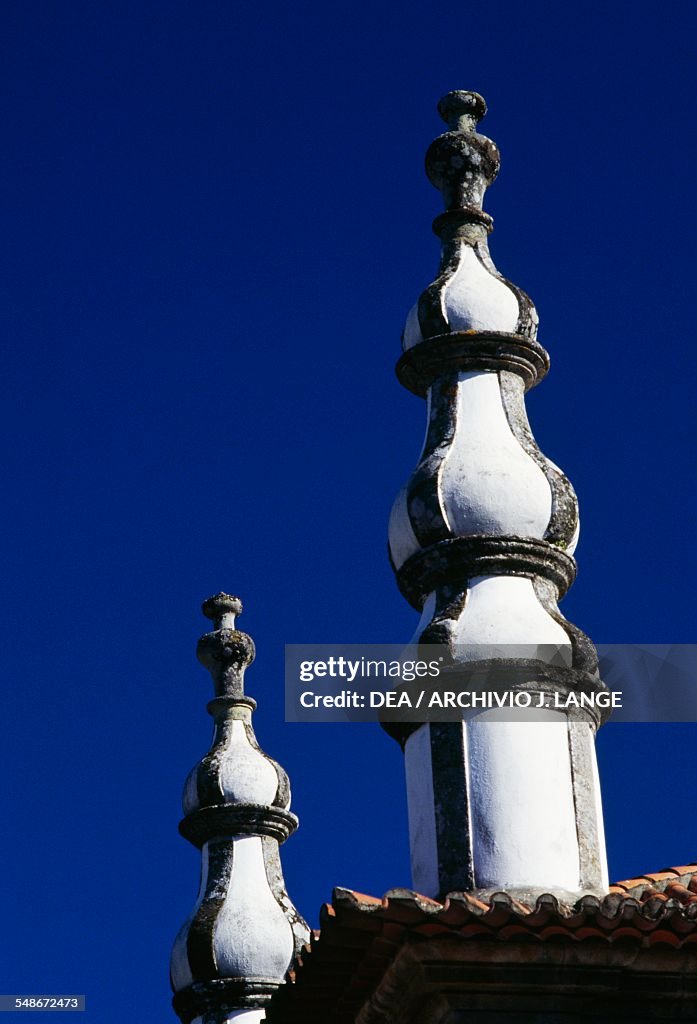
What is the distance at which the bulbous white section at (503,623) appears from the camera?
26.9 ft

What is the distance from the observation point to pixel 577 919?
6.82 meters

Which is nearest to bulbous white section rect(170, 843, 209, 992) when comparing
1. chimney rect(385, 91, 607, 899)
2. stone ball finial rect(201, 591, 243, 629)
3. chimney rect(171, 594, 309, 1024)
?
chimney rect(171, 594, 309, 1024)

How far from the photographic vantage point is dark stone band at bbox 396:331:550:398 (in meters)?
9.09

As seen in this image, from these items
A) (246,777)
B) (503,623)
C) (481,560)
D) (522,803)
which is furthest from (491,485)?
(246,777)

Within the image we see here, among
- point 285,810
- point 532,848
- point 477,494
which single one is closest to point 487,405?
point 477,494

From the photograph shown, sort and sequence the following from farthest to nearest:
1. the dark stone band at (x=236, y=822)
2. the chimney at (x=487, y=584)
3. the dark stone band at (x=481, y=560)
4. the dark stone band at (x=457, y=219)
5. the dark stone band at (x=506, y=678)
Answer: the dark stone band at (x=236, y=822), the dark stone band at (x=457, y=219), the dark stone band at (x=481, y=560), the dark stone band at (x=506, y=678), the chimney at (x=487, y=584)

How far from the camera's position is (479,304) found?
30.1ft

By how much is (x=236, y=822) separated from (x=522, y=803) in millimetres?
4698

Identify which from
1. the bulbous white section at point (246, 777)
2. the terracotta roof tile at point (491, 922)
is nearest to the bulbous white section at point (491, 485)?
the terracotta roof tile at point (491, 922)

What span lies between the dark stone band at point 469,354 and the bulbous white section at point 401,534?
0.69m

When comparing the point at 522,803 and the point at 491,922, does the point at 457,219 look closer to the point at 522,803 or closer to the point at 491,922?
the point at 522,803

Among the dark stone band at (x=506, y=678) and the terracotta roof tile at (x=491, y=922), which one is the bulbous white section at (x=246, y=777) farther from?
the terracotta roof tile at (x=491, y=922)

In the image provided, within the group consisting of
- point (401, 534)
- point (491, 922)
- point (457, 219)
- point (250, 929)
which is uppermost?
point (457, 219)

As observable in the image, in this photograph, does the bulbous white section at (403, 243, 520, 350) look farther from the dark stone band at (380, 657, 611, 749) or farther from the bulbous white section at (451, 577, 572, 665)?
the dark stone band at (380, 657, 611, 749)
